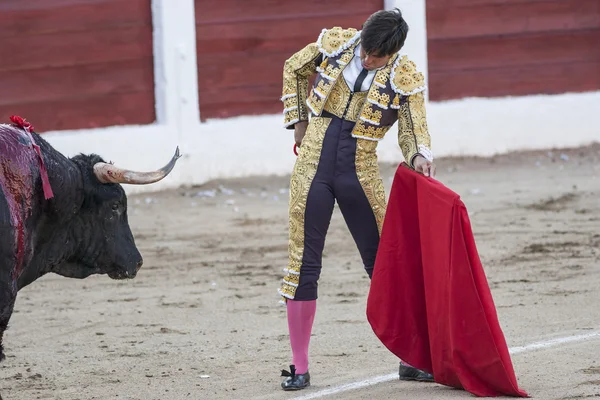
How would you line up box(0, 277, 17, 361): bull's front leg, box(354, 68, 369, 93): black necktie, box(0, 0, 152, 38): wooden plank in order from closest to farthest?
box(0, 277, 17, 361): bull's front leg, box(354, 68, 369, 93): black necktie, box(0, 0, 152, 38): wooden plank

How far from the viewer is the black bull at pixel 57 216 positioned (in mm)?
3713

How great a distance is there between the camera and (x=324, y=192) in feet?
14.1

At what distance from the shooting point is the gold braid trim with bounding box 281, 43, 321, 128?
436 cm

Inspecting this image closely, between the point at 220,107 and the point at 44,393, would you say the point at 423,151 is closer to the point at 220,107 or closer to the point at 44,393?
the point at 44,393

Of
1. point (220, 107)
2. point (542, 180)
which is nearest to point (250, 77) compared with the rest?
point (220, 107)

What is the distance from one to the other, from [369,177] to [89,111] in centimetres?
457

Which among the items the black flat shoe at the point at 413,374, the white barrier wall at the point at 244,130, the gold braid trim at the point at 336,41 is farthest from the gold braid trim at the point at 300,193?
the white barrier wall at the point at 244,130

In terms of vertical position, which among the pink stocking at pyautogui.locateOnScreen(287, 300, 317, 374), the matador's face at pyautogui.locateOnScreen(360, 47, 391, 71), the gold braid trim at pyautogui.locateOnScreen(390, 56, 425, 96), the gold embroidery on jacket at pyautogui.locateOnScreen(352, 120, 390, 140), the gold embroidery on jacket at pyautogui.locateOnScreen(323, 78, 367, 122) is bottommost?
the pink stocking at pyautogui.locateOnScreen(287, 300, 317, 374)

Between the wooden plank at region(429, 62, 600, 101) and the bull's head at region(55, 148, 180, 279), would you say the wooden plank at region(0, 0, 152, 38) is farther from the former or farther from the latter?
the bull's head at region(55, 148, 180, 279)

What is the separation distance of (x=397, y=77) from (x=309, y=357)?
3.99ft

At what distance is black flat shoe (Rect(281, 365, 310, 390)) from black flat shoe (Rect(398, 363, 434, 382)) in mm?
328

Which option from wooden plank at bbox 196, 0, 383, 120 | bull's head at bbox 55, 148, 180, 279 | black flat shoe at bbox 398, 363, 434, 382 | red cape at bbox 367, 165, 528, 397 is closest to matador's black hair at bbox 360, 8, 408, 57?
red cape at bbox 367, 165, 528, 397

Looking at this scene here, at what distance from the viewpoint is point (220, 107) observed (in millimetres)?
8945

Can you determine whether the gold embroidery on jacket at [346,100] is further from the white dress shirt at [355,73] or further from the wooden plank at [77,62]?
the wooden plank at [77,62]
